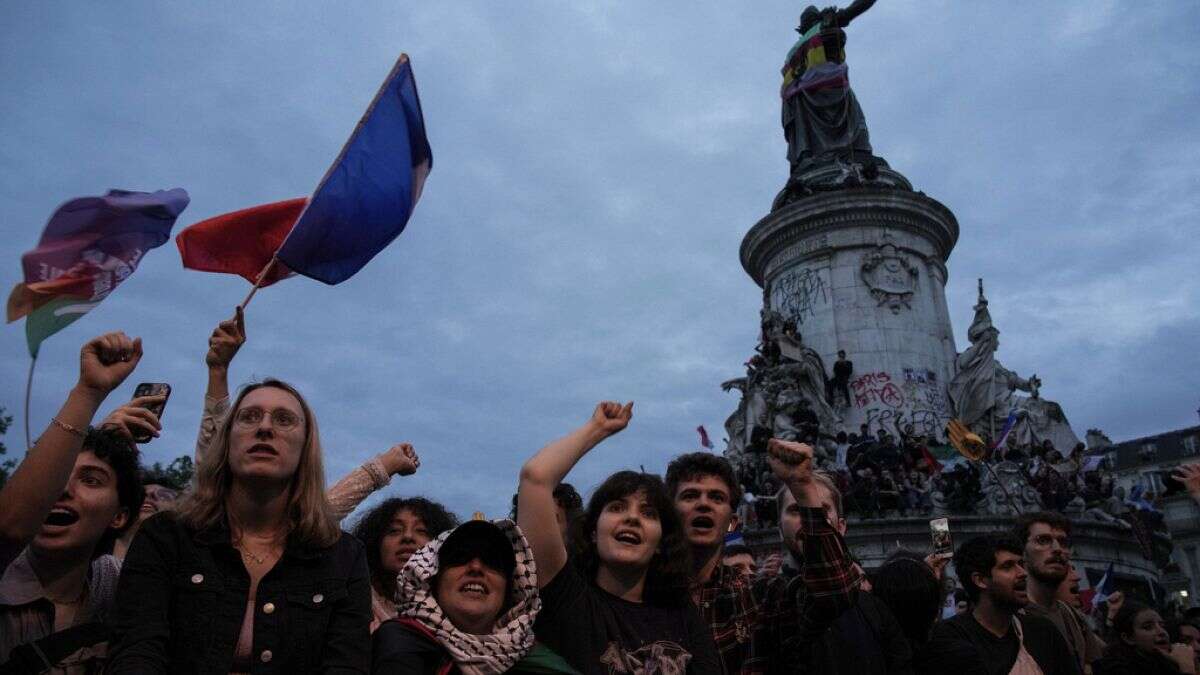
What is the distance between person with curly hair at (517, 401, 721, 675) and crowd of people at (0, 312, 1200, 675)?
0.01 m

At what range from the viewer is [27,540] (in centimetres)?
321

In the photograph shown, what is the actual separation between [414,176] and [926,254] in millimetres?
20247

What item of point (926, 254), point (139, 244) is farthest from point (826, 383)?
point (139, 244)

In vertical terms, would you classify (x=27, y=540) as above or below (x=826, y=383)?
below

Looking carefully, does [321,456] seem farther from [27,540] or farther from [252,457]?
[27,540]

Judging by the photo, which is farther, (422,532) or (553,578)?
(422,532)

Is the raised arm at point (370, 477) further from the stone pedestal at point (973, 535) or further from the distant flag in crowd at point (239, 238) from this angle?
the stone pedestal at point (973, 535)

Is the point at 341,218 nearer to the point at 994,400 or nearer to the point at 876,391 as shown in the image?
the point at 876,391

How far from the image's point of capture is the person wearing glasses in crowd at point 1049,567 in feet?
21.2

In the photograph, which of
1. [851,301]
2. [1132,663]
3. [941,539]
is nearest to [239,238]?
[941,539]

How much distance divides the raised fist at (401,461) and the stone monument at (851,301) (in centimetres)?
1609

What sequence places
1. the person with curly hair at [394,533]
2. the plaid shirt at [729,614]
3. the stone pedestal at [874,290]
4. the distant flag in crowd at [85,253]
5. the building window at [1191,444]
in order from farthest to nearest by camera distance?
the building window at [1191,444] < the stone pedestal at [874,290] < the person with curly hair at [394,533] < the plaid shirt at [729,614] < the distant flag in crowd at [85,253]

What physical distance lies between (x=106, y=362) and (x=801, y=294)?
21.7 m

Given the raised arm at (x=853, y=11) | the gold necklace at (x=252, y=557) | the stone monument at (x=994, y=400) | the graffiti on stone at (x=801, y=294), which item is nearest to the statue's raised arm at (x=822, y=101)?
the raised arm at (x=853, y=11)
